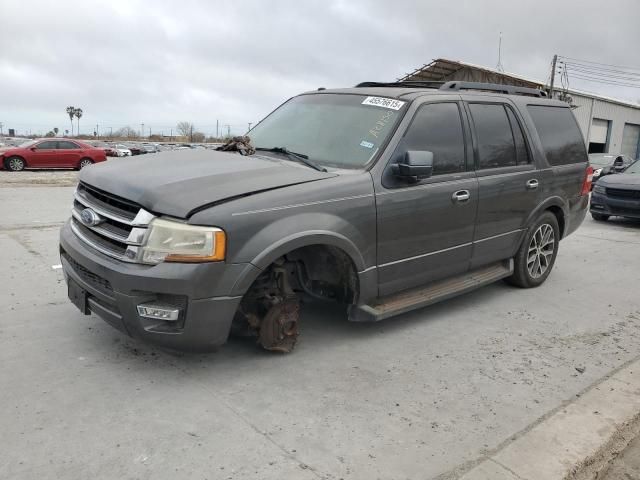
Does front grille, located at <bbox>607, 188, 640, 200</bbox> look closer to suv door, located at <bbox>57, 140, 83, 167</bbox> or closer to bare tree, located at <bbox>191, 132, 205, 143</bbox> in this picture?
suv door, located at <bbox>57, 140, 83, 167</bbox>

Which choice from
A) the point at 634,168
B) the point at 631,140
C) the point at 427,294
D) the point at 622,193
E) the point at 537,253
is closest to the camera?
the point at 427,294

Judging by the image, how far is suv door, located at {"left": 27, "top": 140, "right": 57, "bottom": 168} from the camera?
22.2 metres

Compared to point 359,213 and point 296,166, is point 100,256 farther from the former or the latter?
point 359,213

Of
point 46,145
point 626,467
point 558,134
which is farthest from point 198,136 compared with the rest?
point 626,467

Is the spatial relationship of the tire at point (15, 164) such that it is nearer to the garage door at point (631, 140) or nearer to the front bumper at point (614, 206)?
the front bumper at point (614, 206)

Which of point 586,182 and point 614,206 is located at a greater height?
point 586,182

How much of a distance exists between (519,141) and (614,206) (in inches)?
259

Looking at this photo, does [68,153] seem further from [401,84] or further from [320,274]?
[320,274]

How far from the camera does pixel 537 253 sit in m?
5.70

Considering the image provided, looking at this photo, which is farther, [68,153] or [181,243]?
[68,153]

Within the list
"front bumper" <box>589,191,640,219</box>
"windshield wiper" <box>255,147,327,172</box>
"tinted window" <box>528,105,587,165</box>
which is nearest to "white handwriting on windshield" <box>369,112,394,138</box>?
"windshield wiper" <box>255,147,327,172</box>

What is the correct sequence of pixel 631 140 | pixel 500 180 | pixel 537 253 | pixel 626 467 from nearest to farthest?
pixel 626 467
pixel 500 180
pixel 537 253
pixel 631 140

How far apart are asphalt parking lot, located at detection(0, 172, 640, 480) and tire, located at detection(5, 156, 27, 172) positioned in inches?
758

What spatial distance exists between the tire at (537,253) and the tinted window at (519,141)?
2.18 ft
